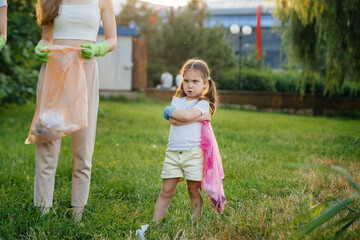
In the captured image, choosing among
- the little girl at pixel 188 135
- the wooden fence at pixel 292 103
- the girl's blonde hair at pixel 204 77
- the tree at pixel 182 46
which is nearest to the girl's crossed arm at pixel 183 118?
the little girl at pixel 188 135

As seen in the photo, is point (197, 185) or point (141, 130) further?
point (141, 130)

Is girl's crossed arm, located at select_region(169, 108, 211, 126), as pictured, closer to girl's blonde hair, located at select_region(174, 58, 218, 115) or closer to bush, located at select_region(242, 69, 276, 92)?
girl's blonde hair, located at select_region(174, 58, 218, 115)

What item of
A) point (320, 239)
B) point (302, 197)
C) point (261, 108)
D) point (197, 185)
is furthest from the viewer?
point (261, 108)

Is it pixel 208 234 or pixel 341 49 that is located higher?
pixel 341 49

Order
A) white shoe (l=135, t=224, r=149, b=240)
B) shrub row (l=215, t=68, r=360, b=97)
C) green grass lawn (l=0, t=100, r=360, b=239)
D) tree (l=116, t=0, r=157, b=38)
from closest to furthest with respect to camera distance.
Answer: white shoe (l=135, t=224, r=149, b=240), green grass lawn (l=0, t=100, r=360, b=239), shrub row (l=215, t=68, r=360, b=97), tree (l=116, t=0, r=157, b=38)

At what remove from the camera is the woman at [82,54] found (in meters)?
2.48

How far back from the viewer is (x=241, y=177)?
3717 mm

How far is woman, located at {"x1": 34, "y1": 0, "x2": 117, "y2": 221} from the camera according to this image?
97.6 inches

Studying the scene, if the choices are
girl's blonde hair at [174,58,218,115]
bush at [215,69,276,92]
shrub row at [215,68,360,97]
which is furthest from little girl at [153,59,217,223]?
bush at [215,69,276,92]

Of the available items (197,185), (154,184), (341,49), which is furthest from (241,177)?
(341,49)

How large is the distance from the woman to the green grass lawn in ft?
0.50

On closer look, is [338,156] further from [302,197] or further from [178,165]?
[178,165]

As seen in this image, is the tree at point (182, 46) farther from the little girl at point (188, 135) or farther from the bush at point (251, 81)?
the little girl at point (188, 135)

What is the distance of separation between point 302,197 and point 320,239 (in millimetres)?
762
